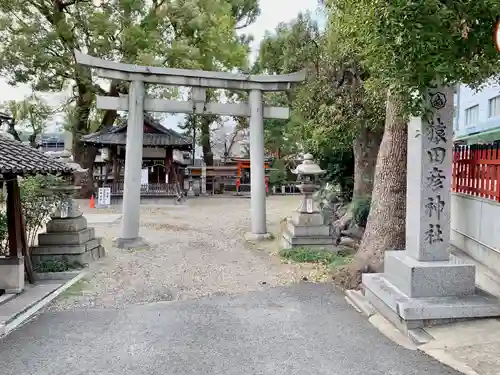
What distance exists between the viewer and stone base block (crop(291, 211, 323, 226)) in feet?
36.3

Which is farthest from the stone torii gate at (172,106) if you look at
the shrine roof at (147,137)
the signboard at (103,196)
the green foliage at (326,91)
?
the shrine roof at (147,137)

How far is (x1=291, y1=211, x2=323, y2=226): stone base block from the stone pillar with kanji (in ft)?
16.7

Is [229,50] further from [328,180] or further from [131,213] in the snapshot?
[131,213]

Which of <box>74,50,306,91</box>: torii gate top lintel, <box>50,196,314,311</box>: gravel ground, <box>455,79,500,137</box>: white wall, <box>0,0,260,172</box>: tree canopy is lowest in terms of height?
<box>50,196,314,311</box>: gravel ground

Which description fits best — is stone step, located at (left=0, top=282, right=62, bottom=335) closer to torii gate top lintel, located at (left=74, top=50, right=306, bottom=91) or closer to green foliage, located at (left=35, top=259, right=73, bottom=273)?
green foliage, located at (left=35, top=259, right=73, bottom=273)

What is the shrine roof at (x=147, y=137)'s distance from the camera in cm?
2348

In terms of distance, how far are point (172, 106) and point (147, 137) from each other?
503 inches

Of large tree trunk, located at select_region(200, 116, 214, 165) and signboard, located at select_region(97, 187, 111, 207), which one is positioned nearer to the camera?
signboard, located at select_region(97, 187, 111, 207)

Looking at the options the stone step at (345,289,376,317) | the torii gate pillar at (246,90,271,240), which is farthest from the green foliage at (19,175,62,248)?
the stone step at (345,289,376,317)

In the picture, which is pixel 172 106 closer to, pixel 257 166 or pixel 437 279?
pixel 257 166

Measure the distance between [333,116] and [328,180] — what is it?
20.5 feet

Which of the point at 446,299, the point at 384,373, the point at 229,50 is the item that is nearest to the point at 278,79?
the point at 446,299

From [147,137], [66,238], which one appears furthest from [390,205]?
[147,137]

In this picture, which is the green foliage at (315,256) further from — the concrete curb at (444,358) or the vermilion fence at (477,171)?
the concrete curb at (444,358)
